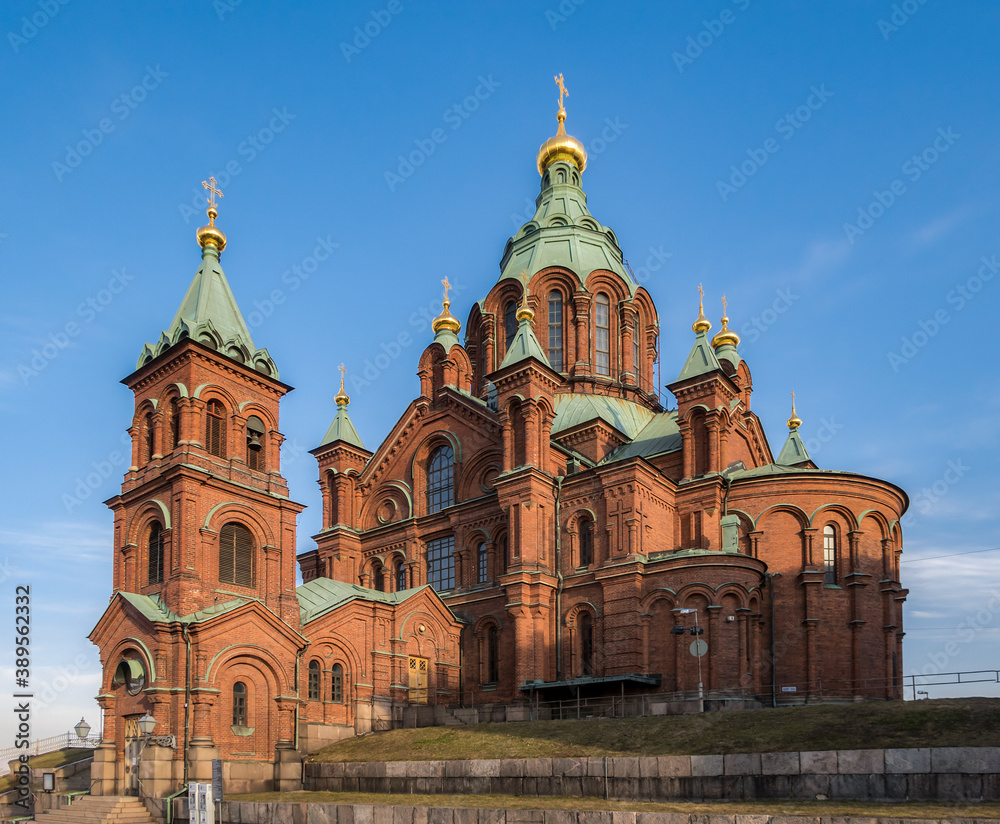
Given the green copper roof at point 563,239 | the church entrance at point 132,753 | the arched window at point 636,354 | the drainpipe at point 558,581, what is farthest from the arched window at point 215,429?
the arched window at point 636,354

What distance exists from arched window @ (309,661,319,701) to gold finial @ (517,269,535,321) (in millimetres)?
16759

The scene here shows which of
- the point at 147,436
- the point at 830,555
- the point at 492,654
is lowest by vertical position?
the point at 492,654

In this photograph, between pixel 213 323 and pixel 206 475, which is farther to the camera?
pixel 213 323

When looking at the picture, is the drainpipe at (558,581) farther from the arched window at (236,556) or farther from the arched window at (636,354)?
the arched window at (636,354)

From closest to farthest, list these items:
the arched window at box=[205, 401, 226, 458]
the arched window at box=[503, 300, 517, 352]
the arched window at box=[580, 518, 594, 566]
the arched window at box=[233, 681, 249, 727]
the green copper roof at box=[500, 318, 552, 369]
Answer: the arched window at box=[233, 681, 249, 727] < the arched window at box=[205, 401, 226, 458] < the arched window at box=[580, 518, 594, 566] < the green copper roof at box=[500, 318, 552, 369] < the arched window at box=[503, 300, 517, 352]

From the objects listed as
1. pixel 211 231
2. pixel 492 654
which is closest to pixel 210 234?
pixel 211 231

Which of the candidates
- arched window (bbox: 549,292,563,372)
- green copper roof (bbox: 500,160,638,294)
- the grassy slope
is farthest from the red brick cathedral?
green copper roof (bbox: 500,160,638,294)

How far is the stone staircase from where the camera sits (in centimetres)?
2484

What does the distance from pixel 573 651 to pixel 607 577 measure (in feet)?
10.7

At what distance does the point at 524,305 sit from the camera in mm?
40906

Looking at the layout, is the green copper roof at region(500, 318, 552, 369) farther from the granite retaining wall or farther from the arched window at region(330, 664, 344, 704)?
the granite retaining wall

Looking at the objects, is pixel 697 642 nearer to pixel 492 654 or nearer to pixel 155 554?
pixel 492 654

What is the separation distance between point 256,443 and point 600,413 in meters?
15.8

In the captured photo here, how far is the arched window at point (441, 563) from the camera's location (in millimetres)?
38688
